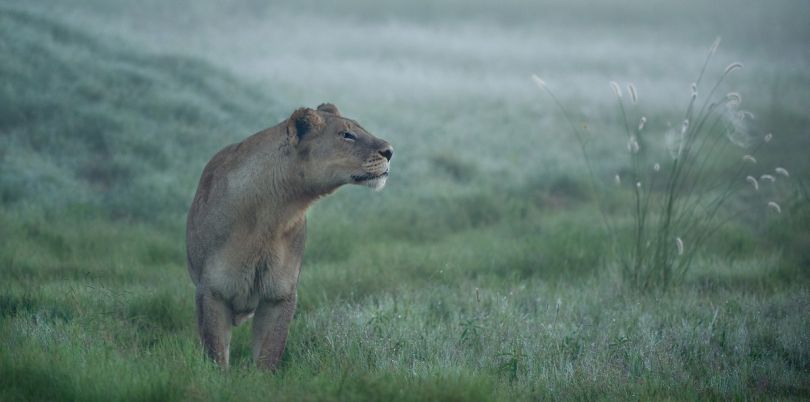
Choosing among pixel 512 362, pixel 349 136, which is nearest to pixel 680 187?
pixel 512 362

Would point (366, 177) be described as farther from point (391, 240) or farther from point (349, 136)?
point (391, 240)

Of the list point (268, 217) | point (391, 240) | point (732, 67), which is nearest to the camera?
point (268, 217)

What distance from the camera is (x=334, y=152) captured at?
20.7 feet

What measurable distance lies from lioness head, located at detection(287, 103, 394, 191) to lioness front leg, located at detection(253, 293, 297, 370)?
946mm

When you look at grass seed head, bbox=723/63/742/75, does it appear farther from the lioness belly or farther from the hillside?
the hillside

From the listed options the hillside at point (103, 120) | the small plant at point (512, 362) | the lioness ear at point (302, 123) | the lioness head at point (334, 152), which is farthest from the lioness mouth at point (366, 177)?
the hillside at point (103, 120)

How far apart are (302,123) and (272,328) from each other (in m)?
1.56

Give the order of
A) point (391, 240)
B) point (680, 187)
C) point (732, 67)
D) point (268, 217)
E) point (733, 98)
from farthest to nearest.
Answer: point (391, 240), point (680, 187), point (732, 67), point (733, 98), point (268, 217)

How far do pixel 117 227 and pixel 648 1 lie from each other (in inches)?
1267

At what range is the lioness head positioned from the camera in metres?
6.28

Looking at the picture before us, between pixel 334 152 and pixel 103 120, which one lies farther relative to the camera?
pixel 103 120

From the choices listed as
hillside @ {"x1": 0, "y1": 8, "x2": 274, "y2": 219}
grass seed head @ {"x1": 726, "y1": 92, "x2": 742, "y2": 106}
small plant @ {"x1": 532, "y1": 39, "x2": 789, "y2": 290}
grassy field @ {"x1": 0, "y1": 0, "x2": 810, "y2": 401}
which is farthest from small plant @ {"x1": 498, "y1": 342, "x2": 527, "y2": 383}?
hillside @ {"x1": 0, "y1": 8, "x2": 274, "y2": 219}

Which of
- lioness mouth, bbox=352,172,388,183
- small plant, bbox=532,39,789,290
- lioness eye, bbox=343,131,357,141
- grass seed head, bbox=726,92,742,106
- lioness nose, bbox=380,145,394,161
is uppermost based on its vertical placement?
lioness eye, bbox=343,131,357,141

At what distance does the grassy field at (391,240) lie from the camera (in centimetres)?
594
